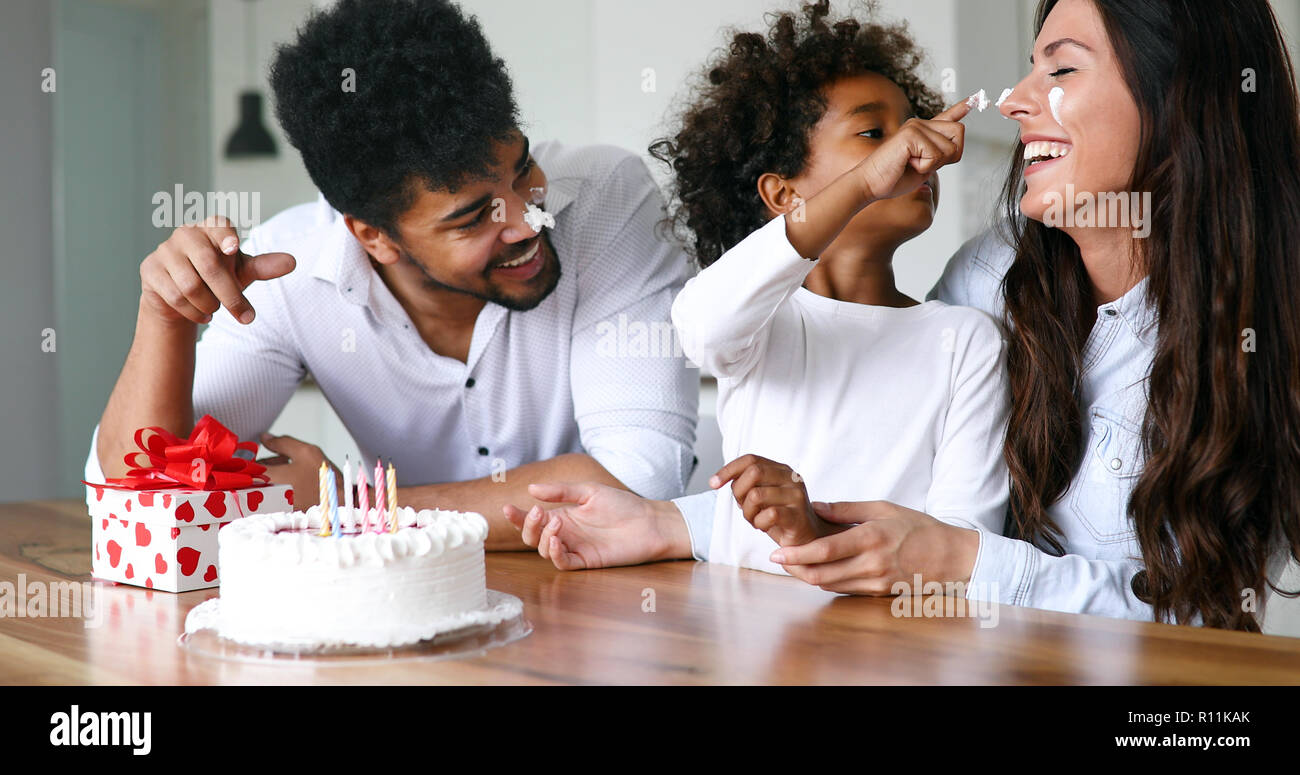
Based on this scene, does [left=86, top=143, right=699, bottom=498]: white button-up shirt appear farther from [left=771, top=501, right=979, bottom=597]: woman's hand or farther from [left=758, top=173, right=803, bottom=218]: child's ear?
[left=771, top=501, right=979, bottom=597]: woman's hand

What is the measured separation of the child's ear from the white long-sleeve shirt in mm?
146

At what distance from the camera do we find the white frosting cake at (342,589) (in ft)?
2.86

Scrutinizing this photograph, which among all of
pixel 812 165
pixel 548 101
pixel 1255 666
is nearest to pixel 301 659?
pixel 1255 666

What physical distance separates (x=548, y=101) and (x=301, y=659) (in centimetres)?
262

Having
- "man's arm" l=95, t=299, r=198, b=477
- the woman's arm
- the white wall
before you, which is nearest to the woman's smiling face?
the woman's arm

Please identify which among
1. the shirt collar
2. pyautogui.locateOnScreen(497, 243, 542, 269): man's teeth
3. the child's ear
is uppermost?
the child's ear

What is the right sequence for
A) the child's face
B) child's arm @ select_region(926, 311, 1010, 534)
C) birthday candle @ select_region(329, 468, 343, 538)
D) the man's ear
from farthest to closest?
1. the man's ear
2. the child's face
3. child's arm @ select_region(926, 311, 1010, 534)
4. birthday candle @ select_region(329, 468, 343, 538)

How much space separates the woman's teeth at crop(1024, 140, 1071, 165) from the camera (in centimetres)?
124

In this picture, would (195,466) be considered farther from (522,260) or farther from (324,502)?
(522,260)

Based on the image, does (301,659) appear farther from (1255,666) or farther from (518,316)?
(518,316)

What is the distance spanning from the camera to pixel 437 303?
→ 5.75 feet

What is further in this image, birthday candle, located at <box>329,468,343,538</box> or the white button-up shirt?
the white button-up shirt

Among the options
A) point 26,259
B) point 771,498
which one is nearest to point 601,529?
point 771,498
